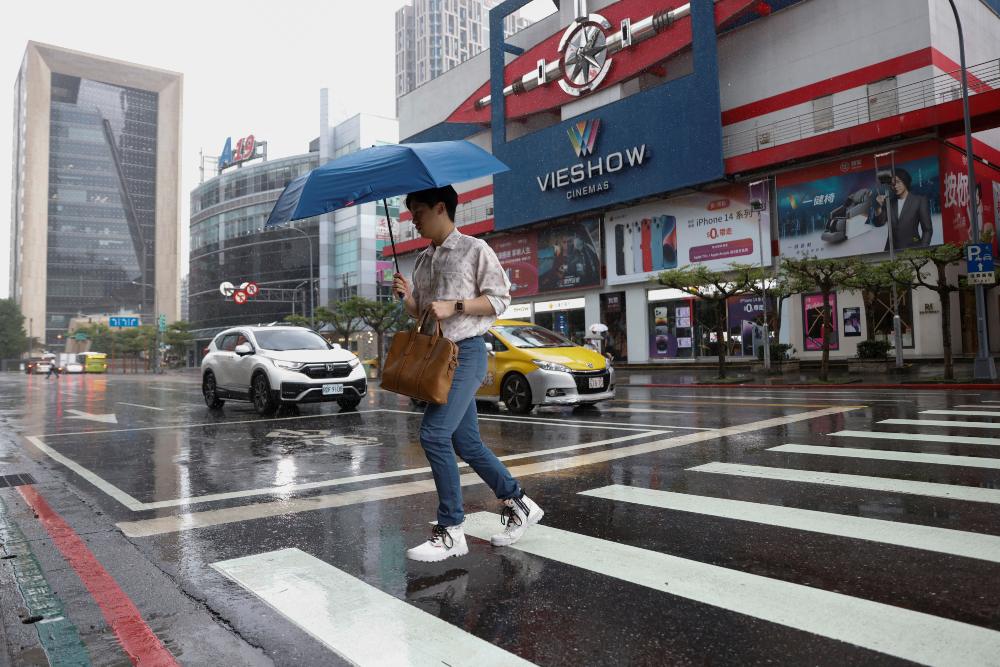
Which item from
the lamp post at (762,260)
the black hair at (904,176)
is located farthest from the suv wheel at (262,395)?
the black hair at (904,176)

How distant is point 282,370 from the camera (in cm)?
1136

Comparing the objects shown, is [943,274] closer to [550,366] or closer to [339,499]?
[550,366]

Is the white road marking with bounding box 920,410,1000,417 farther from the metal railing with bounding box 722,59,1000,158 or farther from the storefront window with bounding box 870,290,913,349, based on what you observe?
the metal railing with bounding box 722,59,1000,158

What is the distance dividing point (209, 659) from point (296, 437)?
6.62 m

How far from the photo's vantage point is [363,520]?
4.35 meters

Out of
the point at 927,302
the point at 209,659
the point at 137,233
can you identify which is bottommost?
the point at 209,659

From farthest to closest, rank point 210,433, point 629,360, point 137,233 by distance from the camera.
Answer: point 137,233, point 629,360, point 210,433

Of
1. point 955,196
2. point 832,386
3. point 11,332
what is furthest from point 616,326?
point 11,332

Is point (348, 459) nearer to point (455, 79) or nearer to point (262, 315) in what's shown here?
point (455, 79)

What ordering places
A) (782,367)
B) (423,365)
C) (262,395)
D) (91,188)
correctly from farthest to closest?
(91,188) → (782,367) → (262,395) → (423,365)

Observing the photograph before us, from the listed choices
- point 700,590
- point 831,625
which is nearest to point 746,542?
point 700,590

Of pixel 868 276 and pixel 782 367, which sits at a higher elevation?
pixel 868 276

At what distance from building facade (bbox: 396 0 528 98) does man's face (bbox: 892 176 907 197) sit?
115861mm

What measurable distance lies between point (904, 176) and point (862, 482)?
21.3m
